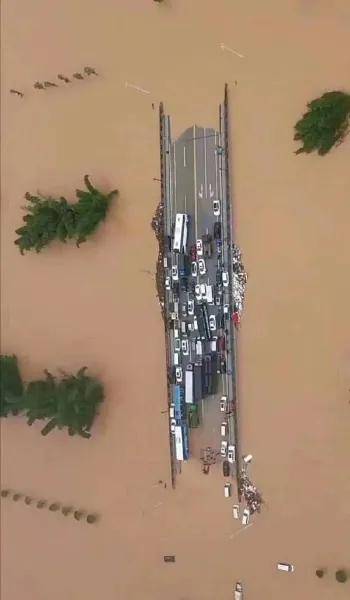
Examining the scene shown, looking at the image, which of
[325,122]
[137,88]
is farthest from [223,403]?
[137,88]

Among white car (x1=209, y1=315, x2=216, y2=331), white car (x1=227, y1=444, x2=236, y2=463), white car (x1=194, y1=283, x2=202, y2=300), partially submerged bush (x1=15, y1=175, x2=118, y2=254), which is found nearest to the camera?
white car (x1=227, y1=444, x2=236, y2=463)

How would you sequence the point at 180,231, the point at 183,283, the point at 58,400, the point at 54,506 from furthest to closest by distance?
the point at 54,506
the point at 58,400
the point at 183,283
the point at 180,231

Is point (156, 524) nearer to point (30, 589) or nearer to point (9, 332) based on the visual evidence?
point (30, 589)

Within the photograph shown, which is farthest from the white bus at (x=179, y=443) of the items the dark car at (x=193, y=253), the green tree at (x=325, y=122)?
the green tree at (x=325, y=122)

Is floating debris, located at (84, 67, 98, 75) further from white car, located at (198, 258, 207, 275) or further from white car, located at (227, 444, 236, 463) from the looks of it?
white car, located at (227, 444, 236, 463)

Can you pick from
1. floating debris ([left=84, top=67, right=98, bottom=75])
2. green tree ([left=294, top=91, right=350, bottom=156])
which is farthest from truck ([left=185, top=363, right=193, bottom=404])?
floating debris ([left=84, top=67, right=98, bottom=75])

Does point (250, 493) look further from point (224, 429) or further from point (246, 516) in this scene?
point (224, 429)

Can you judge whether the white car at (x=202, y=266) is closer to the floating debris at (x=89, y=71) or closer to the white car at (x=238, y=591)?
the floating debris at (x=89, y=71)
